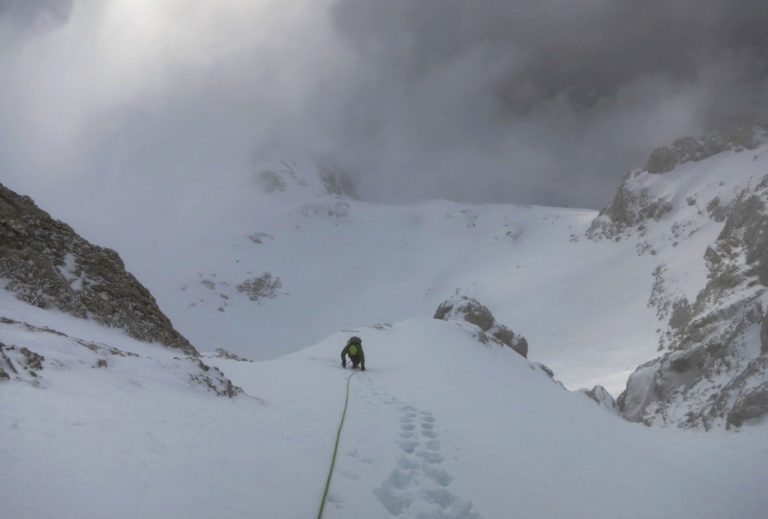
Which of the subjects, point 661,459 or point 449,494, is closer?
point 449,494

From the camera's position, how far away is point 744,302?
30.3 meters

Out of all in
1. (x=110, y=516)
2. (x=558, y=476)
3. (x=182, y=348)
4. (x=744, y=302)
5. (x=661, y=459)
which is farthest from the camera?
(x=744, y=302)

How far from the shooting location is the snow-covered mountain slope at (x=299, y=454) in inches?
143

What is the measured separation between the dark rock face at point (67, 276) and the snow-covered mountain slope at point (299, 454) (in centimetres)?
107

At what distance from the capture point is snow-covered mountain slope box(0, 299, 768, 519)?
11.9 ft

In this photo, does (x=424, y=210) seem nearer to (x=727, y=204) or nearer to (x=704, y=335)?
(x=727, y=204)

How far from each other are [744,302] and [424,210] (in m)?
115

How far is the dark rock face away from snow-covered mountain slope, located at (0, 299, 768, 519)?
3.52 feet

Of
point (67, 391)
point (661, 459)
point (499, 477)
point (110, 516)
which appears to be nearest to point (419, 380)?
point (661, 459)

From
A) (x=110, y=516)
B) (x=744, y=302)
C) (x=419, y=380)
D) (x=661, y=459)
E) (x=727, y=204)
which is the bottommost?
(x=110, y=516)

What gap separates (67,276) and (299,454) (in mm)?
10133

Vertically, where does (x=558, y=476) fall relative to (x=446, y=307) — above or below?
below

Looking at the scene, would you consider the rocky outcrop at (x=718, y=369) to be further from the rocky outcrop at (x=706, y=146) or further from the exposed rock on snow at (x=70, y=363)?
the rocky outcrop at (x=706, y=146)

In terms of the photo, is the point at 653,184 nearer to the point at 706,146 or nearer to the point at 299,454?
the point at 706,146
